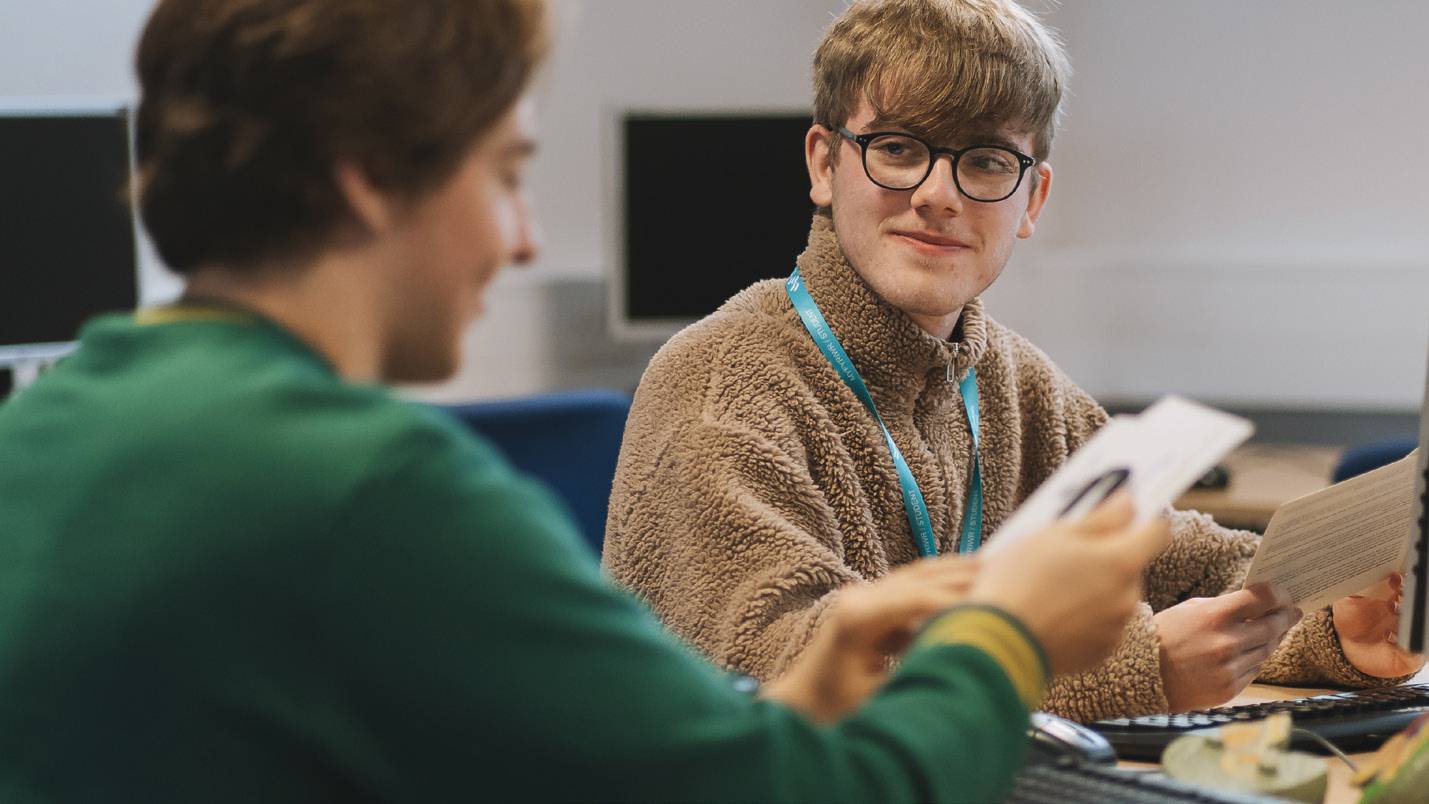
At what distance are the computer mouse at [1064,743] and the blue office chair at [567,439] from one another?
1.13 m

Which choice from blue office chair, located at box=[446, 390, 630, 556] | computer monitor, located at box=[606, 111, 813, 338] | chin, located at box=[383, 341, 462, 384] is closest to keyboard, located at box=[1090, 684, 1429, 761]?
chin, located at box=[383, 341, 462, 384]

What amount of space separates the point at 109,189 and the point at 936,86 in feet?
5.90

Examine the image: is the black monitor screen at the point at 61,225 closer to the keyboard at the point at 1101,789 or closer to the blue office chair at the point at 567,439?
the blue office chair at the point at 567,439

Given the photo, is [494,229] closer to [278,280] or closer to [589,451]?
[278,280]

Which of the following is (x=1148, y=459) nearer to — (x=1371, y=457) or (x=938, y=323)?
(x=938, y=323)

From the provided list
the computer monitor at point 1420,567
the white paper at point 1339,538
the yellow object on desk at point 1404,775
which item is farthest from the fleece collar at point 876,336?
the yellow object on desk at point 1404,775

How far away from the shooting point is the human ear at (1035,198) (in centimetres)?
162

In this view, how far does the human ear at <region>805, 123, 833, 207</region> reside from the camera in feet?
5.19

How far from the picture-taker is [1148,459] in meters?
0.87

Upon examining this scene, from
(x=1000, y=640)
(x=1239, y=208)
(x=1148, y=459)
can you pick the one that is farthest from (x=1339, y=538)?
(x=1239, y=208)

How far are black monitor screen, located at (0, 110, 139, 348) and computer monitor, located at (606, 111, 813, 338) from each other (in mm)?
1062

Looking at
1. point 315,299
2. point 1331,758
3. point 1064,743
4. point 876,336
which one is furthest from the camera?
point 876,336

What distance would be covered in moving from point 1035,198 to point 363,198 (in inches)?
40.7

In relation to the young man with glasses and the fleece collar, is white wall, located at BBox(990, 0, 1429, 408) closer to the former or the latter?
the young man with glasses
